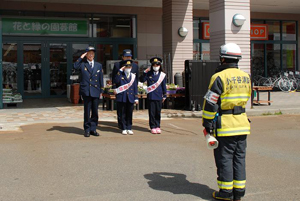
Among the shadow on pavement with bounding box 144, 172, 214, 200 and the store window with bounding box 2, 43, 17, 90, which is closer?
the shadow on pavement with bounding box 144, 172, 214, 200

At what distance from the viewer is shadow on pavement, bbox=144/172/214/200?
517 centimetres

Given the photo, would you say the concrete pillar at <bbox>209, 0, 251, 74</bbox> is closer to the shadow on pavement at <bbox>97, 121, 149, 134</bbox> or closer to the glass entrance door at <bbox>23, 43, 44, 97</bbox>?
the shadow on pavement at <bbox>97, 121, 149, 134</bbox>

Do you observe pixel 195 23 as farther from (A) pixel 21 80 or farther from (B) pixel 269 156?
(B) pixel 269 156

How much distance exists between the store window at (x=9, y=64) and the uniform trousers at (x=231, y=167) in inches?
603

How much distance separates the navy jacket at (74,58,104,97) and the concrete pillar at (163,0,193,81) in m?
9.19

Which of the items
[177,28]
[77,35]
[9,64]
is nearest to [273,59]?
[177,28]

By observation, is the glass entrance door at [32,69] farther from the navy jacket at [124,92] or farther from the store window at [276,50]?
the store window at [276,50]

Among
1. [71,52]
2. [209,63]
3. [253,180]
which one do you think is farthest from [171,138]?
[71,52]

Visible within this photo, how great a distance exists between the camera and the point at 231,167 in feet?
15.6

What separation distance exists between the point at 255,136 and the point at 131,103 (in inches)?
118

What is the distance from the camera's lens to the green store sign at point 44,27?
18156 mm

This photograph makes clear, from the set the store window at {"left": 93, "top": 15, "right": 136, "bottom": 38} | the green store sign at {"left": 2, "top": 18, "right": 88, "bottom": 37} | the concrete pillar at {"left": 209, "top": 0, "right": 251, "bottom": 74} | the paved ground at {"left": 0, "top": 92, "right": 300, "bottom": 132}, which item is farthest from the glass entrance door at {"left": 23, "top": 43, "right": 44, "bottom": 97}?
the concrete pillar at {"left": 209, "top": 0, "right": 251, "bottom": 74}

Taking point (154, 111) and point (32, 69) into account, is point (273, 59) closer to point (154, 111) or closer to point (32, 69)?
point (32, 69)

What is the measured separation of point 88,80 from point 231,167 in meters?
4.81
